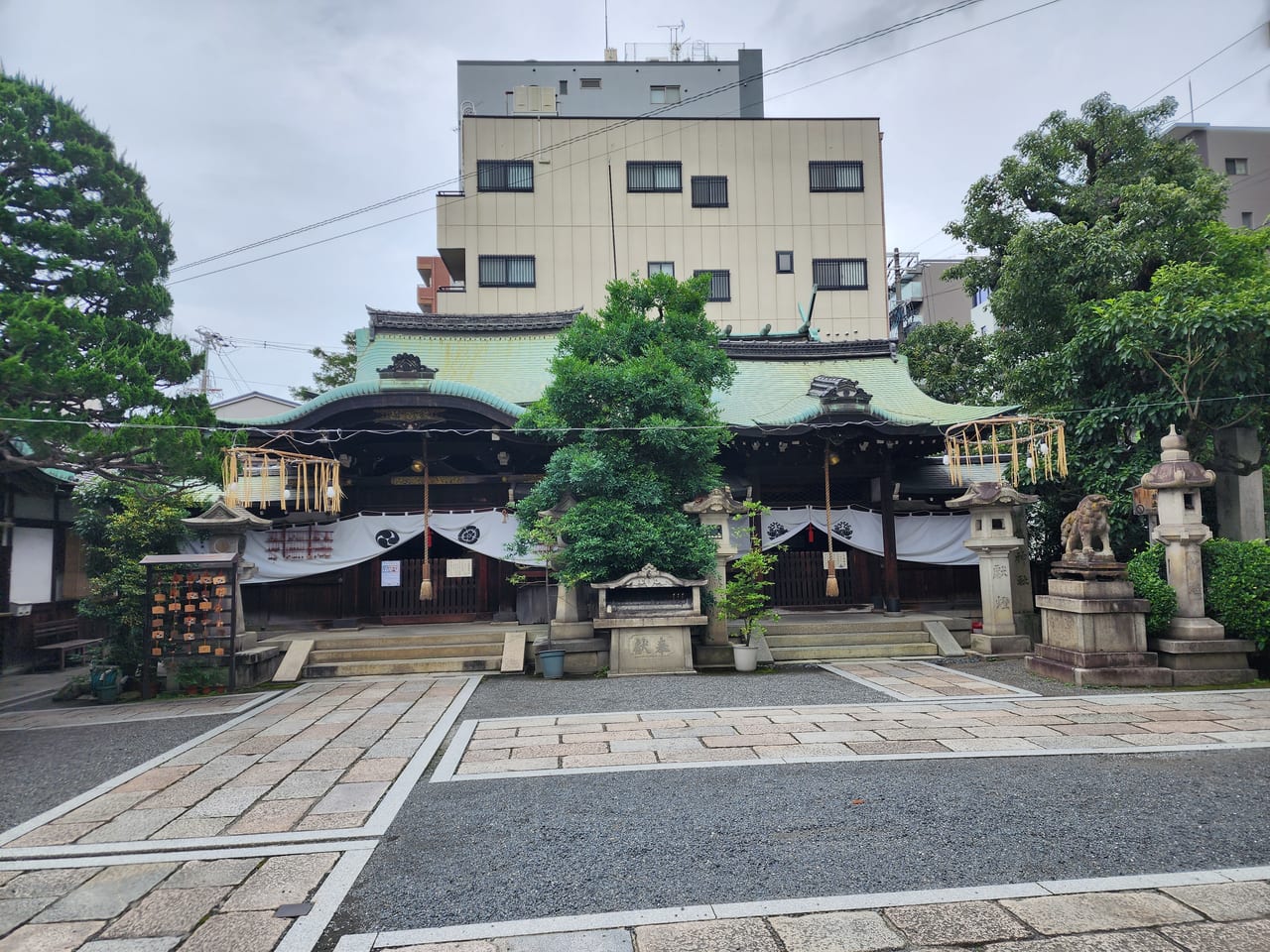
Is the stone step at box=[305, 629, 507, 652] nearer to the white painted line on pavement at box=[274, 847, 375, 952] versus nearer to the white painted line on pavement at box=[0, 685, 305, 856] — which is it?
the white painted line on pavement at box=[0, 685, 305, 856]

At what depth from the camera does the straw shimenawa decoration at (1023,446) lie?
1225 centimetres

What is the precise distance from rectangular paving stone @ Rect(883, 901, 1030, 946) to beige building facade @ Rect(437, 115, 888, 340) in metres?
24.5

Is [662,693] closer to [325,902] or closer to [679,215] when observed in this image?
[325,902]

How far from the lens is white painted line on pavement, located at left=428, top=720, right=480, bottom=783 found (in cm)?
650

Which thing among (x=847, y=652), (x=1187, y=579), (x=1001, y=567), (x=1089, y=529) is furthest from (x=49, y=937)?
(x=1001, y=567)

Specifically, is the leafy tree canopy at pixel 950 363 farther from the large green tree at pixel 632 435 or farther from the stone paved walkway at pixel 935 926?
the stone paved walkway at pixel 935 926

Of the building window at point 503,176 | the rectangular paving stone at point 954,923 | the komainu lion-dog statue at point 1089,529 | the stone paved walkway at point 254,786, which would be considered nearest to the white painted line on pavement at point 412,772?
the stone paved walkway at point 254,786

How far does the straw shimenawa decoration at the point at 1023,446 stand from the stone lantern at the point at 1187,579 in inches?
59.1

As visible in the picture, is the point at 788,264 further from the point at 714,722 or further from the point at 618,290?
the point at 714,722

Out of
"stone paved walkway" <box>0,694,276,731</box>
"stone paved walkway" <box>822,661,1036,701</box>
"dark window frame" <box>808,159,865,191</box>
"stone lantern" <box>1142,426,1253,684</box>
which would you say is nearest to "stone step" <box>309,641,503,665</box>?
"stone paved walkway" <box>0,694,276,731</box>

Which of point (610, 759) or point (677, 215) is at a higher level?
point (677, 215)

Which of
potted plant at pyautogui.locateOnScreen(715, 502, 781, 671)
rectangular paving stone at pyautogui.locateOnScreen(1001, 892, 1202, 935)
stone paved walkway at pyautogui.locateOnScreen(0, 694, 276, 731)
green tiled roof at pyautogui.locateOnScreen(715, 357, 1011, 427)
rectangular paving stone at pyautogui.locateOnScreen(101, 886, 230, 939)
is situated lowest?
stone paved walkway at pyautogui.locateOnScreen(0, 694, 276, 731)

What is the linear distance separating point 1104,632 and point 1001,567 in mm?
3208

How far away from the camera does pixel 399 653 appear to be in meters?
13.1
